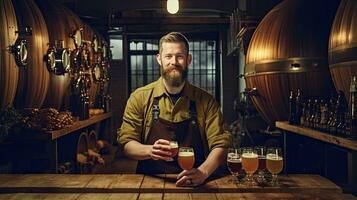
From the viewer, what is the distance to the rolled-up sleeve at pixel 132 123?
10.1 ft

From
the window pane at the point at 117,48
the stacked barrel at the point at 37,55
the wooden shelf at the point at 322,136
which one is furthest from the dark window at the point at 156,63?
the wooden shelf at the point at 322,136

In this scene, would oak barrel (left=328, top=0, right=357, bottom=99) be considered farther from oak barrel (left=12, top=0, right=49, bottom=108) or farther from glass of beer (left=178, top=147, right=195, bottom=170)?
oak barrel (left=12, top=0, right=49, bottom=108)

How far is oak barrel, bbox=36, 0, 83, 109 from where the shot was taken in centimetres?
484

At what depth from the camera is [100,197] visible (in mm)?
2244

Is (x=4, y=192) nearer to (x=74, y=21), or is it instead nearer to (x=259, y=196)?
(x=259, y=196)

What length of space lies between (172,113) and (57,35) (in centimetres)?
236

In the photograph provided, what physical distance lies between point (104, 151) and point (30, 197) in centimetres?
562

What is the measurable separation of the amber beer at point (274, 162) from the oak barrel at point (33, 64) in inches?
101

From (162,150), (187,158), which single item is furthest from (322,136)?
(162,150)

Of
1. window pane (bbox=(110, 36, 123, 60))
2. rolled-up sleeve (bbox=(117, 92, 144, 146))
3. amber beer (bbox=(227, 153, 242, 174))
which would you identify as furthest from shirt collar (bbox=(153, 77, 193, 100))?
window pane (bbox=(110, 36, 123, 60))

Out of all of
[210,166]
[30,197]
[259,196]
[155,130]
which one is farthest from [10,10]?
[259,196]

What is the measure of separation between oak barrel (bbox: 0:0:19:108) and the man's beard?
1296 mm

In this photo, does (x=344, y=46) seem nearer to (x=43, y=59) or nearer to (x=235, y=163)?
(x=235, y=163)

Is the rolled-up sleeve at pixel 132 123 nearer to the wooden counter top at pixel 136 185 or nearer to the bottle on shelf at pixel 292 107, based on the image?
the wooden counter top at pixel 136 185
